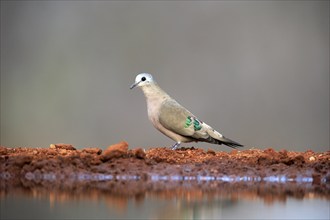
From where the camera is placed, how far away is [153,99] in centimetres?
491

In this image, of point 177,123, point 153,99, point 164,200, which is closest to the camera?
point 164,200

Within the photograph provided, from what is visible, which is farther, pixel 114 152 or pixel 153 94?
pixel 153 94

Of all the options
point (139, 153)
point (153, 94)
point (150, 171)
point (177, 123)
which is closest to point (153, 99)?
point (153, 94)

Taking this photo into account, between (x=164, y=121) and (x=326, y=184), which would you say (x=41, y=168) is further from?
(x=164, y=121)

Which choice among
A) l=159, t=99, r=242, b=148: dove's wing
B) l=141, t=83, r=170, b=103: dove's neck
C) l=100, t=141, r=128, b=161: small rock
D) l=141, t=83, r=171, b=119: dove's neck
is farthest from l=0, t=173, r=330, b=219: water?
l=141, t=83, r=170, b=103: dove's neck

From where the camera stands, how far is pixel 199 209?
2295 millimetres

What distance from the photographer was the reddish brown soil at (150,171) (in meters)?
2.83

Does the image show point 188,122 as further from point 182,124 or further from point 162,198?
point 162,198

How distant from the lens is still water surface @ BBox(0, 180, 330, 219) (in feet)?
7.06

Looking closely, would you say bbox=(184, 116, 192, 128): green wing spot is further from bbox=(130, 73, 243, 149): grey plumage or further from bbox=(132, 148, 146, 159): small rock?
bbox=(132, 148, 146, 159): small rock

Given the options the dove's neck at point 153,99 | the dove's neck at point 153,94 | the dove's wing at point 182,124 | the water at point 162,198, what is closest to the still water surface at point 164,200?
the water at point 162,198

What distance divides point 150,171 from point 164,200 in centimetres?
64

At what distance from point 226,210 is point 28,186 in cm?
86

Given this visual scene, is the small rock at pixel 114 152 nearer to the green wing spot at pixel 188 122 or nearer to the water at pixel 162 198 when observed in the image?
the water at pixel 162 198
